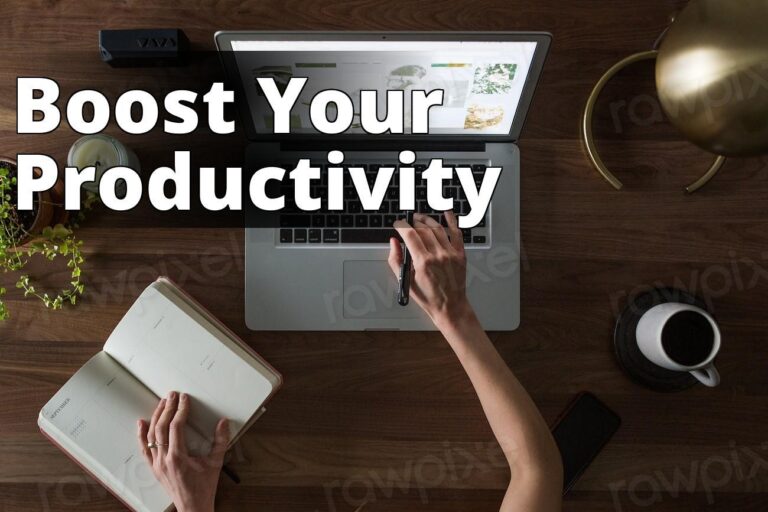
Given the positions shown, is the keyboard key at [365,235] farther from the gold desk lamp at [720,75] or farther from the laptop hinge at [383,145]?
the gold desk lamp at [720,75]

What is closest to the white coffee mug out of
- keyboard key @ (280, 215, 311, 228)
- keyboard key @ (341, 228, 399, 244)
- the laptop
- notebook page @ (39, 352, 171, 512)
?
the laptop

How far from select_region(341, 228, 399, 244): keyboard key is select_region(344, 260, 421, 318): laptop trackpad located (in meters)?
0.03

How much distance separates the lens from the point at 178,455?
0.74m

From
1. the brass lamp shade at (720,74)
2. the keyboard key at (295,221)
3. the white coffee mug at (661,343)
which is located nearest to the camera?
the brass lamp shade at (720,74)

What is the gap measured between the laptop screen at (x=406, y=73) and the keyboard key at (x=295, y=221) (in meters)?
0.12

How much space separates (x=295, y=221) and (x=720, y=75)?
0.56 metres

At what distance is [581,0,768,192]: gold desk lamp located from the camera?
0.47m

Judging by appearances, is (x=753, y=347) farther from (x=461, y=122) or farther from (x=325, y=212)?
(x=325, y=212)

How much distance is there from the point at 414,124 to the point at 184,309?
413 mm

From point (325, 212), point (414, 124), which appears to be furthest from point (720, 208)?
point (325, 212)

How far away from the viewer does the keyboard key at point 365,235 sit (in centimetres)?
83

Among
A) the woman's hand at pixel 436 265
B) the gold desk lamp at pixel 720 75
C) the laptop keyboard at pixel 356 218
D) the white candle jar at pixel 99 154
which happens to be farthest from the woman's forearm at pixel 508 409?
the white candle jar at pixel 99 154

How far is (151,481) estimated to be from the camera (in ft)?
Result: 2.49

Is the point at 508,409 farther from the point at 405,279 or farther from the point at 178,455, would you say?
the point at 178,455
